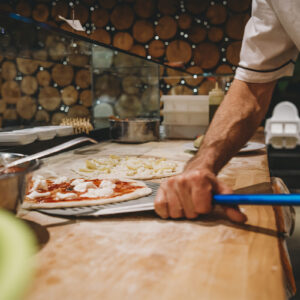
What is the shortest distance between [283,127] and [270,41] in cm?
471

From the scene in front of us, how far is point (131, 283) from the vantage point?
656 millimetres

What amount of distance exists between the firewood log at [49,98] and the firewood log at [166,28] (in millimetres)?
2349

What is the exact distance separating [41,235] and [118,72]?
2872mm

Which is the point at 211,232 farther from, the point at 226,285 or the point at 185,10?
the point at 185,10

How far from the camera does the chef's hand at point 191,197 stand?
3.13ft

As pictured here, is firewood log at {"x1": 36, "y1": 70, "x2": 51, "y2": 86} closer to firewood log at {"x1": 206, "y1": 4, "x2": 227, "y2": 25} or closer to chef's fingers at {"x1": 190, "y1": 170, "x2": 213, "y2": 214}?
firewood log at {"x1": 206, "y1": 4, "x2": 227, "y2": 25}

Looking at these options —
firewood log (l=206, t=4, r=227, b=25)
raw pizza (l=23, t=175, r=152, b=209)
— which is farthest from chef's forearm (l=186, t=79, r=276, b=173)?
firewood log (l=206, t=4, r=227, b=25)

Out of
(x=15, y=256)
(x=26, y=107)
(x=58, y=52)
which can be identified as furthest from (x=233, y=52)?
(x=15, y=256)

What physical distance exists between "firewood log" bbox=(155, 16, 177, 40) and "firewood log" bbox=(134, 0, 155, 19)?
257mm

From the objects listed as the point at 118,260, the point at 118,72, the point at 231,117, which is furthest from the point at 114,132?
the point at 118,260

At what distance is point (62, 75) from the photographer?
6.37 metres

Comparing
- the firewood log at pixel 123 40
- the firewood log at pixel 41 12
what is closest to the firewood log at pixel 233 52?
A: the firewood log at pixel 123 40

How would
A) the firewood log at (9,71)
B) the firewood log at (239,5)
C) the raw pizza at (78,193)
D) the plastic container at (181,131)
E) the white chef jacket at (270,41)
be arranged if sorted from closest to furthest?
the raw pizza at (78,193) < the white chef jacket at (270,41) < the plastic container at (181,131) < the firewood log at (239,5) < the firewood log at (9,71)

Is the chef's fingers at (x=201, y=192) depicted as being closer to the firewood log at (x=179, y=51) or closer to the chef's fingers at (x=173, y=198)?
the chef's fingers at (x=173, y=198)
